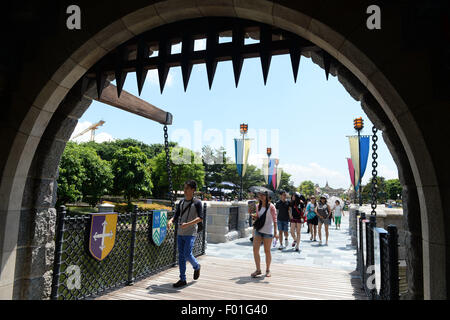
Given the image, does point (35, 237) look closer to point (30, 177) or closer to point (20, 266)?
point (20, 266)

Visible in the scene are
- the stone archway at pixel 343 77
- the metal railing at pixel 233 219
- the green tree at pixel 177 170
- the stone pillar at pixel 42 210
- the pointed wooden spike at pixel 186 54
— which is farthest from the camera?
the green tree at pixel 177 170

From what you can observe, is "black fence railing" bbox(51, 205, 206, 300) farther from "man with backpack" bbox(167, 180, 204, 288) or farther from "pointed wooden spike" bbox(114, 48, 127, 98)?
"pointed wooden spike" bbox(114, 48, 127, 98)

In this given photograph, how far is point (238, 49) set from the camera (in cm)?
274

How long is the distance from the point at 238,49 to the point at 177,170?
133 feet

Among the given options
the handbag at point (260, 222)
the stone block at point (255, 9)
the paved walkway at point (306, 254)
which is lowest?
the paved walkway at point (306, 254)

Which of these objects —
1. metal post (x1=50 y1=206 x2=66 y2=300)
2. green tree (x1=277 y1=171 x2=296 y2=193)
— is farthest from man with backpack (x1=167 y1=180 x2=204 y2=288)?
green tree (x1=277 y1=171 x2=296 y2=193)

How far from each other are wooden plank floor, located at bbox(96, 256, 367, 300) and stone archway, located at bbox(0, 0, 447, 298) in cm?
190

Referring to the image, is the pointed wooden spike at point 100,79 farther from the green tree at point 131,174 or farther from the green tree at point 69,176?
the green tree at point 131,174

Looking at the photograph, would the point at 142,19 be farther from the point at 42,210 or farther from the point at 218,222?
the point at 218,222

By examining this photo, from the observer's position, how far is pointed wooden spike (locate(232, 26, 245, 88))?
2.74 m

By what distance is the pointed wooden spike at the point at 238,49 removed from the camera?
2738 mm

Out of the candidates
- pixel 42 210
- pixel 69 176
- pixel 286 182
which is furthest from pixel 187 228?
pixel 286 182

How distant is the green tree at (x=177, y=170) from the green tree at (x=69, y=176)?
59.4 ft

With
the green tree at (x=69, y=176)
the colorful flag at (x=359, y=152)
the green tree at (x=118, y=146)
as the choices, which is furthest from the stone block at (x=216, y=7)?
the green tree at (x=118, y=146)
